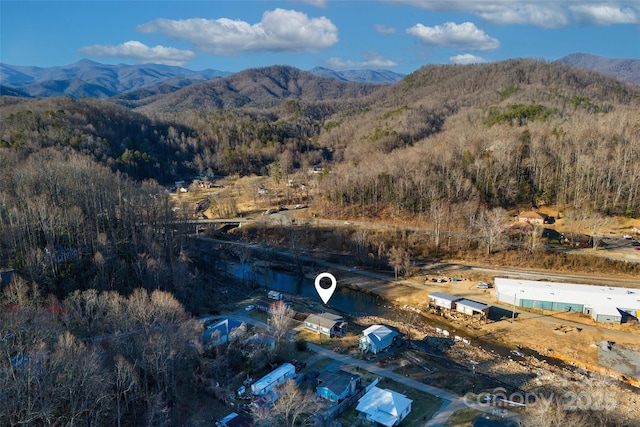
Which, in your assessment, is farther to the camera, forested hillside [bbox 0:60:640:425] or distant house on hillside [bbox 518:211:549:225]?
distant house on hillside [bbox 518:211:549:225]

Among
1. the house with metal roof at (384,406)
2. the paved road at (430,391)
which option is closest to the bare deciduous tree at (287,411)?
the house with metal roof at (384,406)

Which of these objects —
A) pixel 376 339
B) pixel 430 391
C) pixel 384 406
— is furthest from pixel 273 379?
pixel 430 391

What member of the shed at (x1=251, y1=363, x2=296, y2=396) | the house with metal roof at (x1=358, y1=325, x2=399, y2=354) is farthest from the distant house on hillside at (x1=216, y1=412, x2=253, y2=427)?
the house with metal roof at (x1=358, y1=325, x2=399, y2=354)

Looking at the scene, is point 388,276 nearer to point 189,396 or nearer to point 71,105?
point 189,396

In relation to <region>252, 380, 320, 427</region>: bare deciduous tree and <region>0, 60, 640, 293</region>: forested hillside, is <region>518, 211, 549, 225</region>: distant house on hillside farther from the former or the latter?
<region>252, 380, 320, 427</region>: bare deciduous tree

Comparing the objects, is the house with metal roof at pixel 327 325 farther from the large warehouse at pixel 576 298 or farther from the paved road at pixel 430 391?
the large warehouse at pixel 576 298

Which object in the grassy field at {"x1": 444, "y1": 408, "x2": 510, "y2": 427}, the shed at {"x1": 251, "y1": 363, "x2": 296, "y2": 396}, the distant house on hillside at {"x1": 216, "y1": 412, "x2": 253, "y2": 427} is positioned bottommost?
the grassy field at {"x1": 444, "y1": 408, "x2": 510, "y2": 427}
